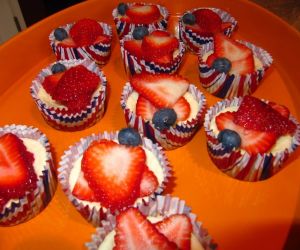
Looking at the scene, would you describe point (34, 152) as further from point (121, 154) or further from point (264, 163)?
point (264, 163)

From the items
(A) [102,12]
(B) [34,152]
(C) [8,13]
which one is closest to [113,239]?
(B) [34,152]

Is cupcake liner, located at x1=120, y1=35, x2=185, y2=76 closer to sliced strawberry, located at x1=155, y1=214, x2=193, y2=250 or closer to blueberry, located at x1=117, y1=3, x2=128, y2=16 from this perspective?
blueberry, located at x1=117, y1=3, x2=128, y2=16

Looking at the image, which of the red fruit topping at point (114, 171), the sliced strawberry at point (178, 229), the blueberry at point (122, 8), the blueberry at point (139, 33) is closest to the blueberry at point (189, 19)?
the blueberry at point (139, 33)

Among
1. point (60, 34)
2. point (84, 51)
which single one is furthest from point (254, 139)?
point (60, 34)

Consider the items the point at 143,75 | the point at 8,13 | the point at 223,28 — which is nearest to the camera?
the point at 143,75

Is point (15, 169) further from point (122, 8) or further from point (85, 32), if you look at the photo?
point (122, 8)

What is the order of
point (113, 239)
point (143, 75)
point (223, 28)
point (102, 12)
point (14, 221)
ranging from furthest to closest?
point (102, 12)
point (223, 28)
point (143, 75)
point (14, 221)
point (113, 239)

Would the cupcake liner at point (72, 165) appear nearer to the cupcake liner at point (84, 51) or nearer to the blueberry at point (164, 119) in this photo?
the blueberry at point (164, 119)
